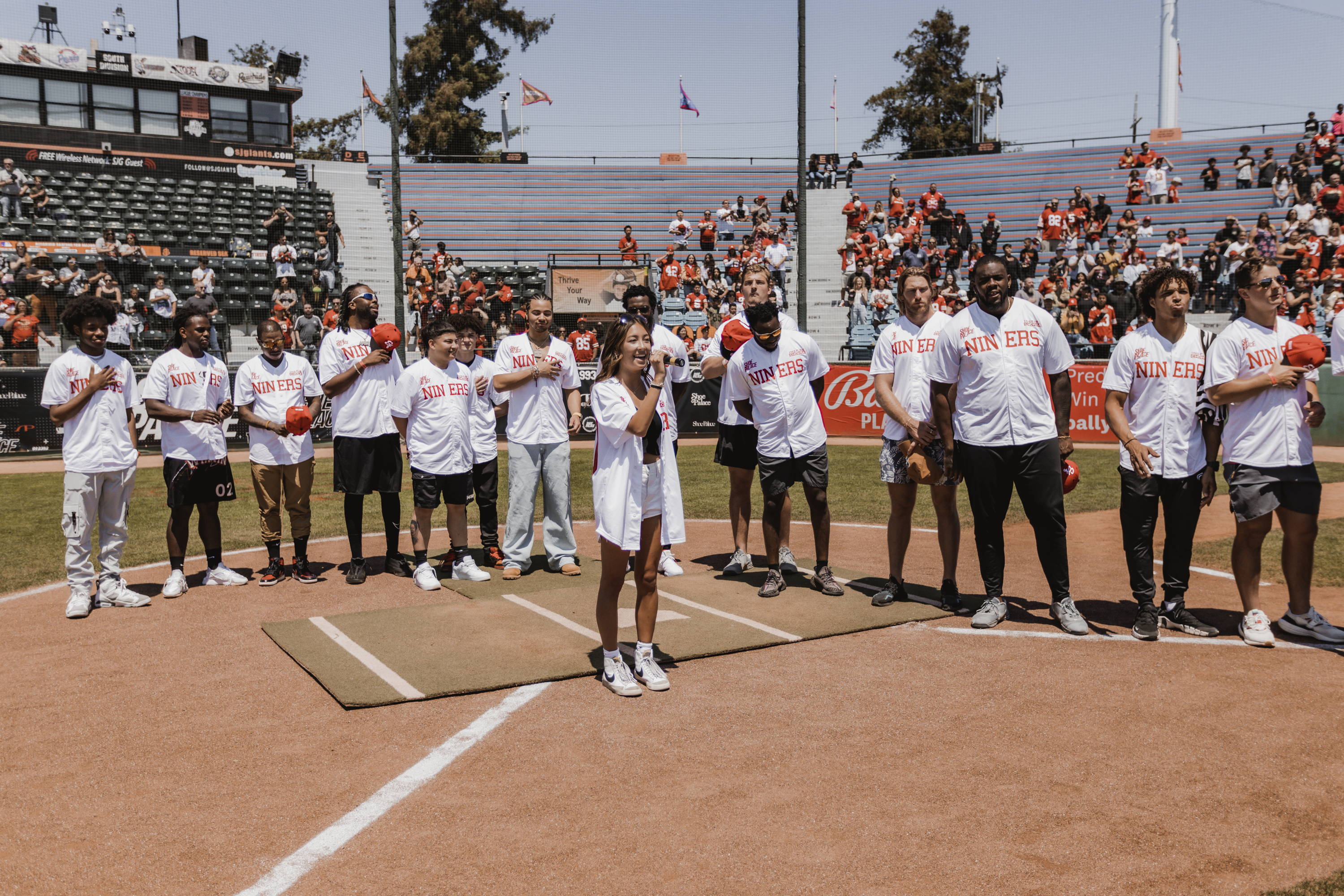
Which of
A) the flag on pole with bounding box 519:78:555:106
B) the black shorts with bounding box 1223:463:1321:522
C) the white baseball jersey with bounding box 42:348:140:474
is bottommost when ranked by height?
the black shorts with bounding box 1223:463:1321:522

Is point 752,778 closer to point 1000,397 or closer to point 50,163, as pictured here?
point 1000,397

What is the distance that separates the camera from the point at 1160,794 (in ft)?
14.1

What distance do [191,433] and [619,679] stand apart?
4583 millimetres

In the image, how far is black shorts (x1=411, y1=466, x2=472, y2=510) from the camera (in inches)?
328

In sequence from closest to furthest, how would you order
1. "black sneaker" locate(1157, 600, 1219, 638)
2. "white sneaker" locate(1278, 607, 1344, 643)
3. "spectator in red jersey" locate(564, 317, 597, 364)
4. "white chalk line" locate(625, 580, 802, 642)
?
"white sneaker" locate(1278, 607, 1344, 643) < "black sneaker" locate(1157, 600, 1219, 638) < "white chalk line" locate(625, 580, 802, 642) < "spectator in red jersey" locate(564, 317, 597, 364)

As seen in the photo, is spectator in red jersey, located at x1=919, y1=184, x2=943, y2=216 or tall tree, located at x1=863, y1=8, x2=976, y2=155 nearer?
spectator in red jersey, located at x1=919, y1=184, x2=943, y2=216

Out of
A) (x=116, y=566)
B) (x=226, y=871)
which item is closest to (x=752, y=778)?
(x=226, y=871)

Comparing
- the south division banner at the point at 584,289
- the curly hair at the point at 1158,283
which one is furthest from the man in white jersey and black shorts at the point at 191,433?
the south division banner at the point at 584,289

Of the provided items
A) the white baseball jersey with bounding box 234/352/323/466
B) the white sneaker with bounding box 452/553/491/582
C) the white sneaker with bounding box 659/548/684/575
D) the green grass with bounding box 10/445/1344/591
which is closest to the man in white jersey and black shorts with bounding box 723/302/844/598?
the white sneaker with bounding box 659/548/684/575

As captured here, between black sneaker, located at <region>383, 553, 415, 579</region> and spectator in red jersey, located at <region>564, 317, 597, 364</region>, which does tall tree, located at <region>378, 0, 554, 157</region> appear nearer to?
spectator in red jersey, located at <region>564, 317, 597, 364</region>

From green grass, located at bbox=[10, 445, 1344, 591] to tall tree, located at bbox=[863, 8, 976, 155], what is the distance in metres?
39.0

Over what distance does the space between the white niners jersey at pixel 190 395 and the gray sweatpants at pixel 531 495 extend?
228cm

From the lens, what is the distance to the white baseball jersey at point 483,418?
28.6 ft

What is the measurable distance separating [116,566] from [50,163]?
31.4 m
